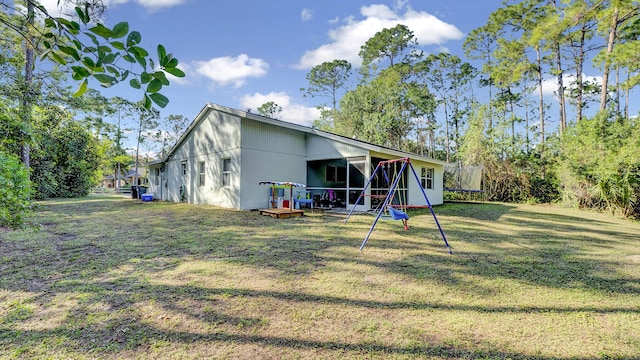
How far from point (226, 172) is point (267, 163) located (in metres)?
1.78

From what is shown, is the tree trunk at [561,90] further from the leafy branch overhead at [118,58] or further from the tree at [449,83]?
the leafy branch overhead at [118,58]

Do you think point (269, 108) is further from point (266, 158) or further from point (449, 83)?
point (266, 158)

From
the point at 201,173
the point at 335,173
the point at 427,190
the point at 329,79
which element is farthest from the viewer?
the point at 329,79

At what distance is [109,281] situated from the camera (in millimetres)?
3406

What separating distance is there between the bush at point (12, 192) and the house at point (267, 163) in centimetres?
699

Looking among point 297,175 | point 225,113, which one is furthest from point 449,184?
point 225,113

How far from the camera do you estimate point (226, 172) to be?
1165 centimetres

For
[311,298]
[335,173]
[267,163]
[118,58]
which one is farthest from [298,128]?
[118,58]

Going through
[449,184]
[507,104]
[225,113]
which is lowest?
[449,184]

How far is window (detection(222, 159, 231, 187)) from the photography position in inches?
454

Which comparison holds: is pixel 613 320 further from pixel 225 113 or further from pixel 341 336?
pixel 225 113

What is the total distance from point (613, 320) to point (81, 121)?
24.5 m

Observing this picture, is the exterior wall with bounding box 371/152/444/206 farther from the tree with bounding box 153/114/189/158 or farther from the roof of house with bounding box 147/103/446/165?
the tree with bounding box 153/114/189/158

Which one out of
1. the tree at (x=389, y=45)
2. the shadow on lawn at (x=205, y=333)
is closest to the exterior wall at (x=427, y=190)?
the shadow on lawn at (x=205, y=333)
